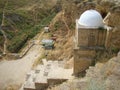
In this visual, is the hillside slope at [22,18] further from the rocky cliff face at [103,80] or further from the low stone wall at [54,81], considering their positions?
the rocky cliff face at [103,80]

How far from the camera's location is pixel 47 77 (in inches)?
545

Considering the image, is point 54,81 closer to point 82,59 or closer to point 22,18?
point 82,59

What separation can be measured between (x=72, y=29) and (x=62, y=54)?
3.54 meters

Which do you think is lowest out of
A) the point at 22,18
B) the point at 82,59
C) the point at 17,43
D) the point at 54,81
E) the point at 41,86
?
the point at 17,43

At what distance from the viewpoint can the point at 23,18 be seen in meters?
39.7

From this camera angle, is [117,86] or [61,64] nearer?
[117,86]

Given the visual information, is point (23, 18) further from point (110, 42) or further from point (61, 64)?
point (110, 42)

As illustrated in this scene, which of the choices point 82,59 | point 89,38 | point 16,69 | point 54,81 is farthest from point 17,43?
point 89,38

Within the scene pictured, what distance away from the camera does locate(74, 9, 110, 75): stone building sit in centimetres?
1320

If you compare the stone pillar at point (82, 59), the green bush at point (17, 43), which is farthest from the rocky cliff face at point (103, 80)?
the green bush at point (17, 43)

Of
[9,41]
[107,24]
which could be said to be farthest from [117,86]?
[9,41]

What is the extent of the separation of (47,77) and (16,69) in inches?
214

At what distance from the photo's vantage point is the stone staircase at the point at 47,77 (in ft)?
44.9

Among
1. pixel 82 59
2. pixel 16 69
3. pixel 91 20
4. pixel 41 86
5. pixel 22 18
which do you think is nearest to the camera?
pixel 91 20
